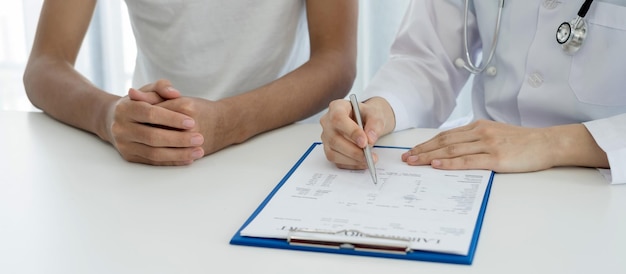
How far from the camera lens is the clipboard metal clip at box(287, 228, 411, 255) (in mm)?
803

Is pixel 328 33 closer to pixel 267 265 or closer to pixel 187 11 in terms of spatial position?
pixel 187 11

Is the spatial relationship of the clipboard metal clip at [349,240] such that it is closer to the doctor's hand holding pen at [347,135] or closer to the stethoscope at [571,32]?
the doctor's hand holding pen at [347,135]

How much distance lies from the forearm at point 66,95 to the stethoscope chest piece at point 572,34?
2.35ft

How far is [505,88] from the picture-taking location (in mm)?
1352

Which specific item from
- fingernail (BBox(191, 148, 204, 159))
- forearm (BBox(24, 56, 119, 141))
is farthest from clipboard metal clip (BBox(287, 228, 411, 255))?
forearm (BBox(24, 56, 119, 141))

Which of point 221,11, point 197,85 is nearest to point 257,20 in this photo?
point 221,11

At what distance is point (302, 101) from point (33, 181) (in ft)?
1.56

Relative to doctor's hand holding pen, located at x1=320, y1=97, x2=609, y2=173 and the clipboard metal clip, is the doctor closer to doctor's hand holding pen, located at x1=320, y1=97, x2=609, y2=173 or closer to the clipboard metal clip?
doctor's hand holding pen, located at x1=320, y1=97, x2=609, y2=173

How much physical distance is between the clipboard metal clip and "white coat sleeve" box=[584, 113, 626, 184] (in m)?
0.36

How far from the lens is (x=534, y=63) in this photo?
1293mm

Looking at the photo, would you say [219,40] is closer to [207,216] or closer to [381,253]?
[207,216]

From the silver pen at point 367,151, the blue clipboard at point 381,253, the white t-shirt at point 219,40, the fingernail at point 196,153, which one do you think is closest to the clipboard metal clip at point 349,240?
the blue clipboard at point 381,253

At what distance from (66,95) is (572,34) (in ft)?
2.77

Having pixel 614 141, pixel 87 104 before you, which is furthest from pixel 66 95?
pixel 614 141
